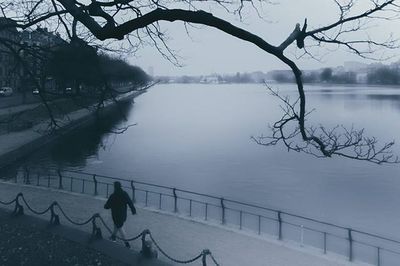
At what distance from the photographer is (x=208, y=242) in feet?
35.8

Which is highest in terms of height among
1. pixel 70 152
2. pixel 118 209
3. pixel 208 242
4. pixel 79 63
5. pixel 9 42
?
pixel 9 42

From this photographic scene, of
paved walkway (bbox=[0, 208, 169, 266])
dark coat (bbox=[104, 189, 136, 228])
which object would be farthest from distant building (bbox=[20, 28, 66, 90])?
paved walkway (bbox=[0, 208, 169, 266])

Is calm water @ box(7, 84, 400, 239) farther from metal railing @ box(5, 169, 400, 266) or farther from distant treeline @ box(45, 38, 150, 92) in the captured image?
distant treeline @ box(45, 38, 150, 92)

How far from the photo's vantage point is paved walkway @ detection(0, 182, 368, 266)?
995 cm

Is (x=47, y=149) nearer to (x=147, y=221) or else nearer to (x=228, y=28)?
(x=147, y=221)

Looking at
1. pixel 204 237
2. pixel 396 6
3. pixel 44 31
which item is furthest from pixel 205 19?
pixel 204 237

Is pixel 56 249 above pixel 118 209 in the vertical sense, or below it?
below

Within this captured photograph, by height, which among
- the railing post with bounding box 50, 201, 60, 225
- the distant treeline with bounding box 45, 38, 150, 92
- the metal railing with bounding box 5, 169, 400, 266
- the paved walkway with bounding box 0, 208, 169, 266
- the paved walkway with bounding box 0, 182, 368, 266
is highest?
the distant treeline with bounding box 45, 38, 150, 92

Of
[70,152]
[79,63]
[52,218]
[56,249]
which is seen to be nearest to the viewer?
[56,249]

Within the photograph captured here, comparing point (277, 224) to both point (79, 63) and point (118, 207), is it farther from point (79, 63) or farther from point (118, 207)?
point (79, 63)

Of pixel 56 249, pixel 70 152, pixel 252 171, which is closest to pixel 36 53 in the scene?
pixel 56 249

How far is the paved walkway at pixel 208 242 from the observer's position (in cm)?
995

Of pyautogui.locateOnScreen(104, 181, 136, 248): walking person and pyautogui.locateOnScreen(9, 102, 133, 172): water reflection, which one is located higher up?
pyautogui.locateOnScreen(104, 181, 136, 248): walking person

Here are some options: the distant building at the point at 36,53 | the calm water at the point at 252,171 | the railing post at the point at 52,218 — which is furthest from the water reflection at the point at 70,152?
the railing post at the point at 52,218
